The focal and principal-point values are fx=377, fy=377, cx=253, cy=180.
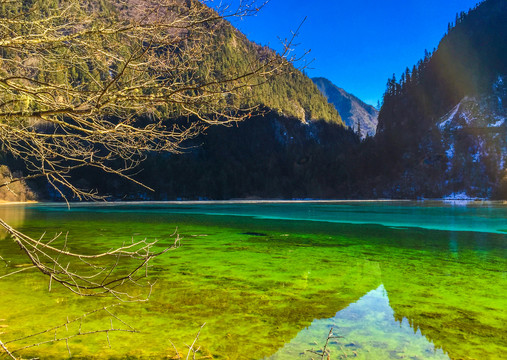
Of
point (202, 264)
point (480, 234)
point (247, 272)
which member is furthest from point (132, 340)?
point (480, 234)

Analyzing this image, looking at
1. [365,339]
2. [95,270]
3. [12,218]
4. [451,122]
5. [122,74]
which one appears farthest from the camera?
[451,122]

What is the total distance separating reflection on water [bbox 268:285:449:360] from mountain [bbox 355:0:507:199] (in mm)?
92304

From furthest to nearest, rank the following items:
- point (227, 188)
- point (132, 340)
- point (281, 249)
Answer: point (227, 188) < point (281, 249) < point (132, 340)

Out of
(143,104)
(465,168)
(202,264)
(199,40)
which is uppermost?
(465,168)

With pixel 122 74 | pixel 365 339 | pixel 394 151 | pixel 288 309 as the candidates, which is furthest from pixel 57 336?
pixel 394 151

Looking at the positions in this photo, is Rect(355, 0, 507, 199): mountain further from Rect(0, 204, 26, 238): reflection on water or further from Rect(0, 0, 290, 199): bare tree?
Rect(0, 0, 290, 199): bare tree

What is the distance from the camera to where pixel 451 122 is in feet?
322

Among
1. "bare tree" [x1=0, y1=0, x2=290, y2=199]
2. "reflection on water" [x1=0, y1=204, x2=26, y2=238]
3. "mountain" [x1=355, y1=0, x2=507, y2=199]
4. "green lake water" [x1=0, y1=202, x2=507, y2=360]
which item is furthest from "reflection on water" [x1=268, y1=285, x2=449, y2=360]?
"mountain" [x1=355, y1=0, x2=507, y2=199]

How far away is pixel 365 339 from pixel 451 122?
107416 millimetres

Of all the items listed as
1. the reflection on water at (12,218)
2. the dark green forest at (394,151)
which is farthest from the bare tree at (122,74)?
the dark green forest at (394,151)

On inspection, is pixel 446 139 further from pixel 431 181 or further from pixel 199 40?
pixel 199 40

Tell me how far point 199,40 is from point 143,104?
2.91ft

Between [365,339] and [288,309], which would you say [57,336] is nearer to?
[288,309]

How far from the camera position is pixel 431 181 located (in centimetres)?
9188
